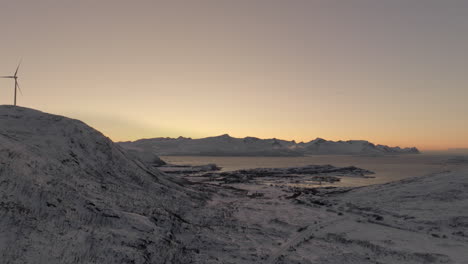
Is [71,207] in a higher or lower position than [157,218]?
higher

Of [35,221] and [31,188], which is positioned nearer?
[35,221]

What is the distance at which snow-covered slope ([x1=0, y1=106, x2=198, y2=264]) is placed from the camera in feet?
43.2

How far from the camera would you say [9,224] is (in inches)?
527

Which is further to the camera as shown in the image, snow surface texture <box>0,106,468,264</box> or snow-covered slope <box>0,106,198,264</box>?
snow surface texture <box>0,106,468,264</box>

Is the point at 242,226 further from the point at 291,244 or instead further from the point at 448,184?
the point at 448,184

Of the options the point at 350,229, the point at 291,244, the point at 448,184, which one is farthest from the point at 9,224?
the point at 448,184

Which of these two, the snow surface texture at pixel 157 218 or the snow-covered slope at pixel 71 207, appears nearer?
the snow-covered slope at pixel 71 207

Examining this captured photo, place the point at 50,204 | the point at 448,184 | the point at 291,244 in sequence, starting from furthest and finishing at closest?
the point at 448,184 < the point at 291,244 < the point at 50,204

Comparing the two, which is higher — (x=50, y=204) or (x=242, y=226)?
(x=50, y=204)

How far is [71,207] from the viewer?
17.0 m

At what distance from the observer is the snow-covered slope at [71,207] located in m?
13.2

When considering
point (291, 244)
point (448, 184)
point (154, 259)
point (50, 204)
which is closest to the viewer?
point (154, 259)

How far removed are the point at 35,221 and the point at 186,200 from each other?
17221 mm

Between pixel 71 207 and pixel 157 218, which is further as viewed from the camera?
pixel 157 218
